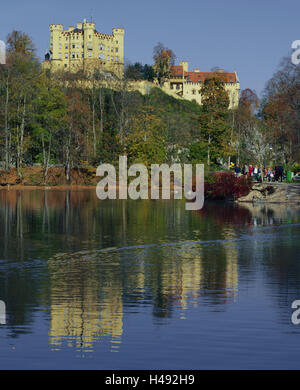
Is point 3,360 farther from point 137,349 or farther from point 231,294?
point 231,294

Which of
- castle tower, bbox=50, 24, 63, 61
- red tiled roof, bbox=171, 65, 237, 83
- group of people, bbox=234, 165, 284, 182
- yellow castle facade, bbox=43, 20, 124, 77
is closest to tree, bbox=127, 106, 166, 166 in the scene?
group of people, bbox=234, 165, 284, 182

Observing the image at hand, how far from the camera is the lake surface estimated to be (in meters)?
10.8

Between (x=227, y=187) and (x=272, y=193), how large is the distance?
3486mm

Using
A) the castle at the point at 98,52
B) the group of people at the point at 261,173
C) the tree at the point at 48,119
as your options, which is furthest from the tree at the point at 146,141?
the castle at the point at 98,52

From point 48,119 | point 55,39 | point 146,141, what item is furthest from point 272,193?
point 55,39

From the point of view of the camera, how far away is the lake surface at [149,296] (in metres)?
10.8

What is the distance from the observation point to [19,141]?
252 ft

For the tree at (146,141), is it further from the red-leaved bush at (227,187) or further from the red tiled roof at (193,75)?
the red tiled roof at (193,75)

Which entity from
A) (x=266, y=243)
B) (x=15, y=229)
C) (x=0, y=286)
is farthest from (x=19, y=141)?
(x=0, y=286)

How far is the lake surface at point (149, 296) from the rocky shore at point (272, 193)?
18180 millimetres

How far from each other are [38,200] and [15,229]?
20649mm
